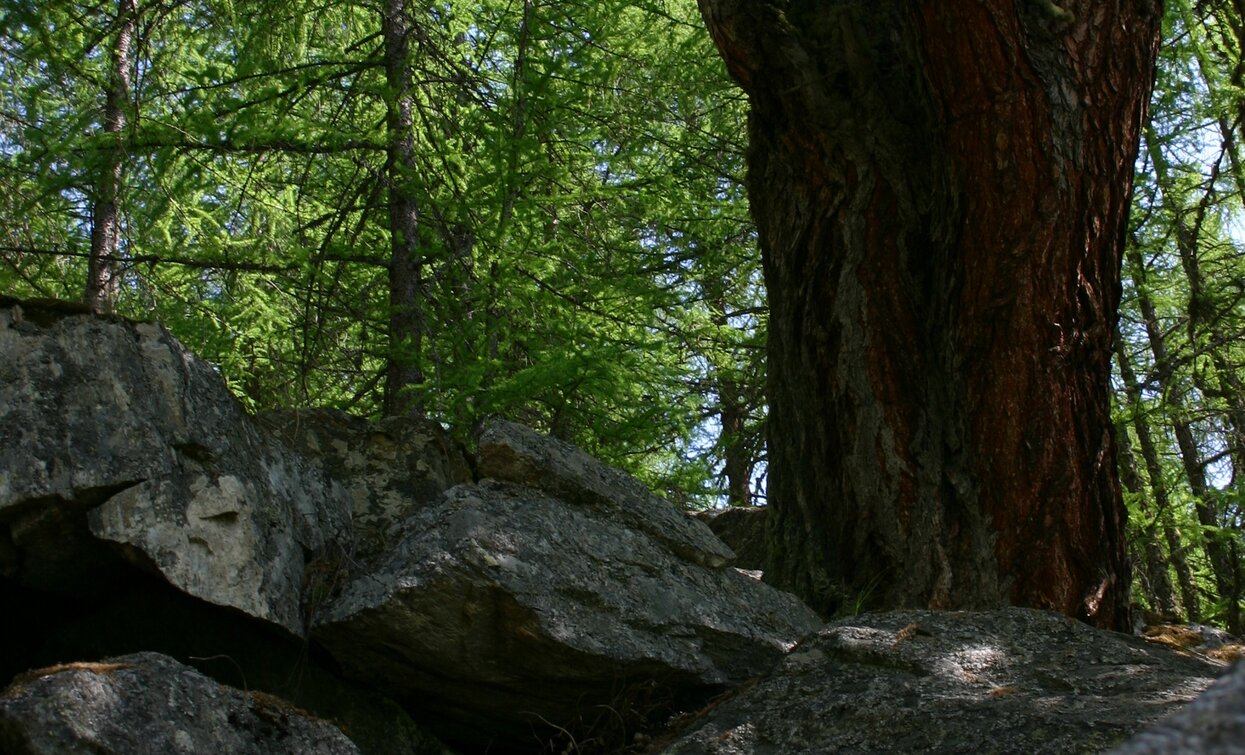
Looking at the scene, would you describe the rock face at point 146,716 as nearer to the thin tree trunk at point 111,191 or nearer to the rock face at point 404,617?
the rock face at point 404,617

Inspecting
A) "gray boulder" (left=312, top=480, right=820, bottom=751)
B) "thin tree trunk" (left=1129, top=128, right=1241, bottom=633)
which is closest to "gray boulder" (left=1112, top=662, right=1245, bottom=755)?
"gray boulder" (left=312, top=480, right=820, bottom=751)

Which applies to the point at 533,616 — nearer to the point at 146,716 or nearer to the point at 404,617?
the point at 404,617

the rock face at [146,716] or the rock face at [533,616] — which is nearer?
the rock face at [146,716]

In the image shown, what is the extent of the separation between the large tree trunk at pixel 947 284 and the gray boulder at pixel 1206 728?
4241 millimetres

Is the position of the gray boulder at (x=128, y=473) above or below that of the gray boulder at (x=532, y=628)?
above

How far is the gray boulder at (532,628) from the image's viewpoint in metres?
3.74

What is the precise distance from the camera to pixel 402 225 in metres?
8.52

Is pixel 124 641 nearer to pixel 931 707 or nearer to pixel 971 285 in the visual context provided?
pixel 931 707

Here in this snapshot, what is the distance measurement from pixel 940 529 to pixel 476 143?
5049mm

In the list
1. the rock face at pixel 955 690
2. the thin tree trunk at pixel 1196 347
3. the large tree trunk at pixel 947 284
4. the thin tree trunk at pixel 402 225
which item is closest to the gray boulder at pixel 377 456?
the large tree trunk at pixel 947 284

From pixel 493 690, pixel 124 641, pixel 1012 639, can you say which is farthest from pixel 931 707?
pixel 124 641

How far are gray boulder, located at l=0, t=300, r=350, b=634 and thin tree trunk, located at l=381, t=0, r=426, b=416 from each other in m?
3.57

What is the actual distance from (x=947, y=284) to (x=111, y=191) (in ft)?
18.1

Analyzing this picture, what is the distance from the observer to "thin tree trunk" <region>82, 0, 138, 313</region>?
23.6 feet
